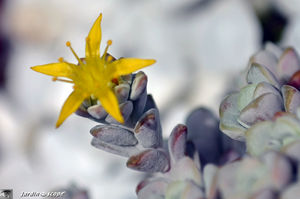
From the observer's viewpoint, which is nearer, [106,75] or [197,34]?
[106,75]

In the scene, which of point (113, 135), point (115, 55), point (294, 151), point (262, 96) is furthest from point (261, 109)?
point (115, 55)

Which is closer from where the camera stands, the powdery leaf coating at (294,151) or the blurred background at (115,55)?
the powdery leaf coating at (294,151)

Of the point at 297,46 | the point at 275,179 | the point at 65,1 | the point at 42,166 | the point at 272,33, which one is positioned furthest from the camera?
the point at 65,1

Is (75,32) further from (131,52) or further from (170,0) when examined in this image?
(170,0)

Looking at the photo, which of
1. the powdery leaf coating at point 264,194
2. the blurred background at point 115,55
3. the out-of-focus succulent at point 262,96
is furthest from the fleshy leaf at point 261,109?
the blurred background at point 115,55

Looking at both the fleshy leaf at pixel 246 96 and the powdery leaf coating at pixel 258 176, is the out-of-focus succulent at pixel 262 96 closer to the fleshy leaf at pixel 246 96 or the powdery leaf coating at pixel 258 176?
the fleshy leaf at pixel 246 96

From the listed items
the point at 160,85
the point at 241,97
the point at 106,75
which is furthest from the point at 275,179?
the point at 160,85
